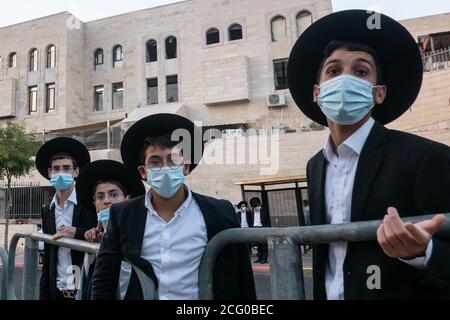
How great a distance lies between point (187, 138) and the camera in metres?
2.36

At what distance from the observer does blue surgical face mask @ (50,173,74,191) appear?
12.0 ft

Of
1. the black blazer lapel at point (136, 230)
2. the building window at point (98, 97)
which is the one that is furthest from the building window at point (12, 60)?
the black blazer lapel at point (136, 230)

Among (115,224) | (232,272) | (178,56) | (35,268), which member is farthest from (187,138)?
(178,56)

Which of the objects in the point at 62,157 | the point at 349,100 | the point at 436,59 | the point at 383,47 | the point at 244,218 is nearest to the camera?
the point at 349,100

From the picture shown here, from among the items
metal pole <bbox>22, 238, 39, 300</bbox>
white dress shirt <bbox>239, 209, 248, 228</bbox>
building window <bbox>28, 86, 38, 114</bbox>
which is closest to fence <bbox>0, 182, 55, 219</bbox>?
building window <bbox>28, 86, 38, 114</bbox>

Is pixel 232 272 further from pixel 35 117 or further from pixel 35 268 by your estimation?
pixel 35 117

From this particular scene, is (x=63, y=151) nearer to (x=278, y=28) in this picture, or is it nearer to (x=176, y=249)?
(x=176, y=249)

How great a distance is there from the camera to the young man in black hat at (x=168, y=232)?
1.87 m

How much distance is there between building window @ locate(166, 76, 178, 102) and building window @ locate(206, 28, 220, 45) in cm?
346

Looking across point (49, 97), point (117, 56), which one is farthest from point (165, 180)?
point (49, 97)

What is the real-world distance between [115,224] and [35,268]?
1.53m

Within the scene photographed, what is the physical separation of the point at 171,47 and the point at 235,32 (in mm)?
4846

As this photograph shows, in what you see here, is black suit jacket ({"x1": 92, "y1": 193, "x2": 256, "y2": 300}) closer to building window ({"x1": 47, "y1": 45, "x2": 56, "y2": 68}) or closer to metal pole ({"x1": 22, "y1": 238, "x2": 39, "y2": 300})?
metal pole ({"x1": 22, "y1": 238, "x2": 39, "y2": 300})

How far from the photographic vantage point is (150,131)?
2.31m
